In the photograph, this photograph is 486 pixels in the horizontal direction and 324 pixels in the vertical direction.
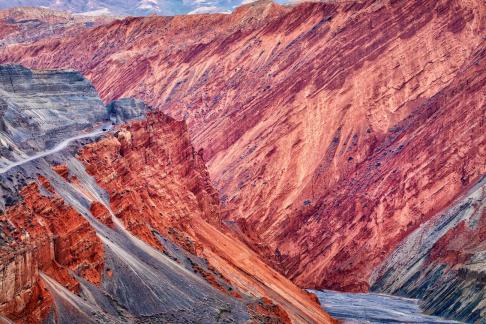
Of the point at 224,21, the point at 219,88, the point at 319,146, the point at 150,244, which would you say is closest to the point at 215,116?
the point at 219,88

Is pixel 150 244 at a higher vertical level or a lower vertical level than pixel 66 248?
lower

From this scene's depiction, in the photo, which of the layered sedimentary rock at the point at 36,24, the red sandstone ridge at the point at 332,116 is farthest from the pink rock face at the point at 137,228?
the layered sedimentary rock at the point at 36,24

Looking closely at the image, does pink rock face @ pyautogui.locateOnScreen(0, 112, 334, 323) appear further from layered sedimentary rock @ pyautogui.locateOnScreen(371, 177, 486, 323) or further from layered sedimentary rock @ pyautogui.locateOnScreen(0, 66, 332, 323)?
layered sedimentary rock @ pyautogui.locateOnScreen(371, 177, 486, 323)

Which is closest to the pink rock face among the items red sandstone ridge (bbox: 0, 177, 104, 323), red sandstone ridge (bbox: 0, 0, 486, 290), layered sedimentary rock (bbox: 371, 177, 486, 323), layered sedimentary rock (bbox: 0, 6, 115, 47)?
red sandstone ridge (bbox: 0, 177, 104, 323)

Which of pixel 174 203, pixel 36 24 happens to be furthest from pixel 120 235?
pixel 36 24

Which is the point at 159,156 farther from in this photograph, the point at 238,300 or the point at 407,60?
the point at 407,60
